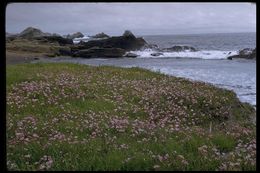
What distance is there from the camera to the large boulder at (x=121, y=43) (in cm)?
8172

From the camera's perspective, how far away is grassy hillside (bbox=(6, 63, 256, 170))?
802 cm

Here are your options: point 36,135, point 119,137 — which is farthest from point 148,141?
point 36,135

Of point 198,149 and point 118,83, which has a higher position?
point 118,83

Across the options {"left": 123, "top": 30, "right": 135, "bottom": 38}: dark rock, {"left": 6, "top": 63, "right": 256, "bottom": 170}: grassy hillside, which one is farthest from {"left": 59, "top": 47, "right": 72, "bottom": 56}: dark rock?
{"left": 6, "top": 63, "right": 256, "bottom": 170}: grassy hillside

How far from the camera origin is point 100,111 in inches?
490

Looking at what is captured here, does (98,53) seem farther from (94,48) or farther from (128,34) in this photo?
(128,34)

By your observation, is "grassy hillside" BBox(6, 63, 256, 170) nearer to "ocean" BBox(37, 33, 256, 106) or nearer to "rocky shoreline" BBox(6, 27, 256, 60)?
"ocean" BBox(37, 33, 256, 106)

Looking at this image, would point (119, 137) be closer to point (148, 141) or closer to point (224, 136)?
point (148, 141)

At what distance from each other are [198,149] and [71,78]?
1069cm

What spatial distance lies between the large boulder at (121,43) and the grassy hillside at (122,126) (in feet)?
208

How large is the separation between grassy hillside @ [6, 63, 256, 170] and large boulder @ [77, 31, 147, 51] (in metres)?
63.3

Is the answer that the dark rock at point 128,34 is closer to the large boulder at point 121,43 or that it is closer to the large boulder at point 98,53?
the large boulder at point 121,43

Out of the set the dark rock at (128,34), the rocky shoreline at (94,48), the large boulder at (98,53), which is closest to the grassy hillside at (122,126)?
the rocky shoreline at (94,48)
